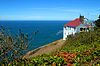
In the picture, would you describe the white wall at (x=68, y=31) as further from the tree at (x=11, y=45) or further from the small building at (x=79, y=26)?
the tree at (x=11, y=45)

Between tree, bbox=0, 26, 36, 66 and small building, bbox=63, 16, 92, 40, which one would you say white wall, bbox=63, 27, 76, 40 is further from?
tree, bbox=0, 26, 36, 66

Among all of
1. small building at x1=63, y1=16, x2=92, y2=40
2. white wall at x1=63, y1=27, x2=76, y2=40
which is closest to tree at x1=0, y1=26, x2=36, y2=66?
small building at x1=63, y1=16, x2=92, y2=40

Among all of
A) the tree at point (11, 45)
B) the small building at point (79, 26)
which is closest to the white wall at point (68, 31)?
the small building at point (79, 26)

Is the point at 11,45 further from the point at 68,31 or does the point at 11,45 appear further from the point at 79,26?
the point at 68,31

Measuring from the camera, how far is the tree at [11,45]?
43.1 feet

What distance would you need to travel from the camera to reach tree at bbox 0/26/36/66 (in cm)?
1314

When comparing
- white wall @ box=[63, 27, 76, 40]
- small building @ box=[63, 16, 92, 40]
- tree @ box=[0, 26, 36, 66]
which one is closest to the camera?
tree @ box=[0, 26, 36, 66]

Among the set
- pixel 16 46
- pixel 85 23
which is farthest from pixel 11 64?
pixel 85 23

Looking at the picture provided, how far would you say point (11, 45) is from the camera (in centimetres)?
1316

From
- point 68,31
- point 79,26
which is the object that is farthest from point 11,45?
point 68,31

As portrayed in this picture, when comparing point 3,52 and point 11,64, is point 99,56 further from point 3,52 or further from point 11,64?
point 3,52

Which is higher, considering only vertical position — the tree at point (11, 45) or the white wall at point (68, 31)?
the tree at point (11, 45)

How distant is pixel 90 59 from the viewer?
16.8m

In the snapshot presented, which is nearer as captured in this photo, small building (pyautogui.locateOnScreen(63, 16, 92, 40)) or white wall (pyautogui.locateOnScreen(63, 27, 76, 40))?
small building (pyautogui.locateOnScreen(63, 16, 92, 40))
